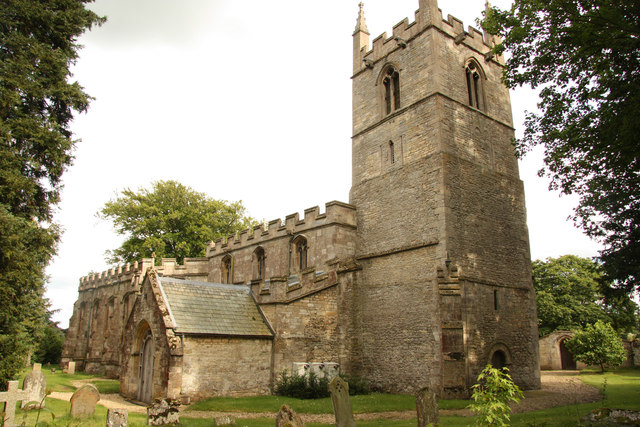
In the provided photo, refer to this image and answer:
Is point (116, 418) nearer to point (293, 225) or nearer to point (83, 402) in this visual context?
point (83, 402)

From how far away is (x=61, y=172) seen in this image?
15227 millimetres

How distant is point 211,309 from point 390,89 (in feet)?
42.1

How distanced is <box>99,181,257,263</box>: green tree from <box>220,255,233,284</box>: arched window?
7910 millimetres

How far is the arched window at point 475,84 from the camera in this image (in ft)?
71.5

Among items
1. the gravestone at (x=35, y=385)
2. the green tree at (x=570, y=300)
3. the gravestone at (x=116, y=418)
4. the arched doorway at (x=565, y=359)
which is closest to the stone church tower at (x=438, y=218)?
the gravestone at (x=116, y=418)

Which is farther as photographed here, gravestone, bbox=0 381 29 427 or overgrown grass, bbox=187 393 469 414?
overgrown grass, bbox=187 393 469 414

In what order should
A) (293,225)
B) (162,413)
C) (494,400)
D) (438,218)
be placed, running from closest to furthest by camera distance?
(494,400) < (162,413) < (438,218) < (293,225)

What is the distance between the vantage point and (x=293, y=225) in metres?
24.1

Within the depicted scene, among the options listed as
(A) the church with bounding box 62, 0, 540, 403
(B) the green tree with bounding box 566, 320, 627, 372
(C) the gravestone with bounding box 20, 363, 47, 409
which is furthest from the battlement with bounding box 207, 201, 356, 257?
(B) the green tree with bounding box 566, 320, 627, 372

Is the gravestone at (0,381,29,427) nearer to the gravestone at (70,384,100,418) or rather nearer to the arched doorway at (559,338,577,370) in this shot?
the gravestone at (70,384,100,418)

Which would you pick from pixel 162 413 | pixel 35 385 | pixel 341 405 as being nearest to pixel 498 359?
pixel 341 405

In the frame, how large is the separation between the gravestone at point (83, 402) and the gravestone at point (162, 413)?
1.70m

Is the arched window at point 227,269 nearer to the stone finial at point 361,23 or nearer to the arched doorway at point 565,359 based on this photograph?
the stone finial at point 361,23

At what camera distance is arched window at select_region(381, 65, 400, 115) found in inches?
878
